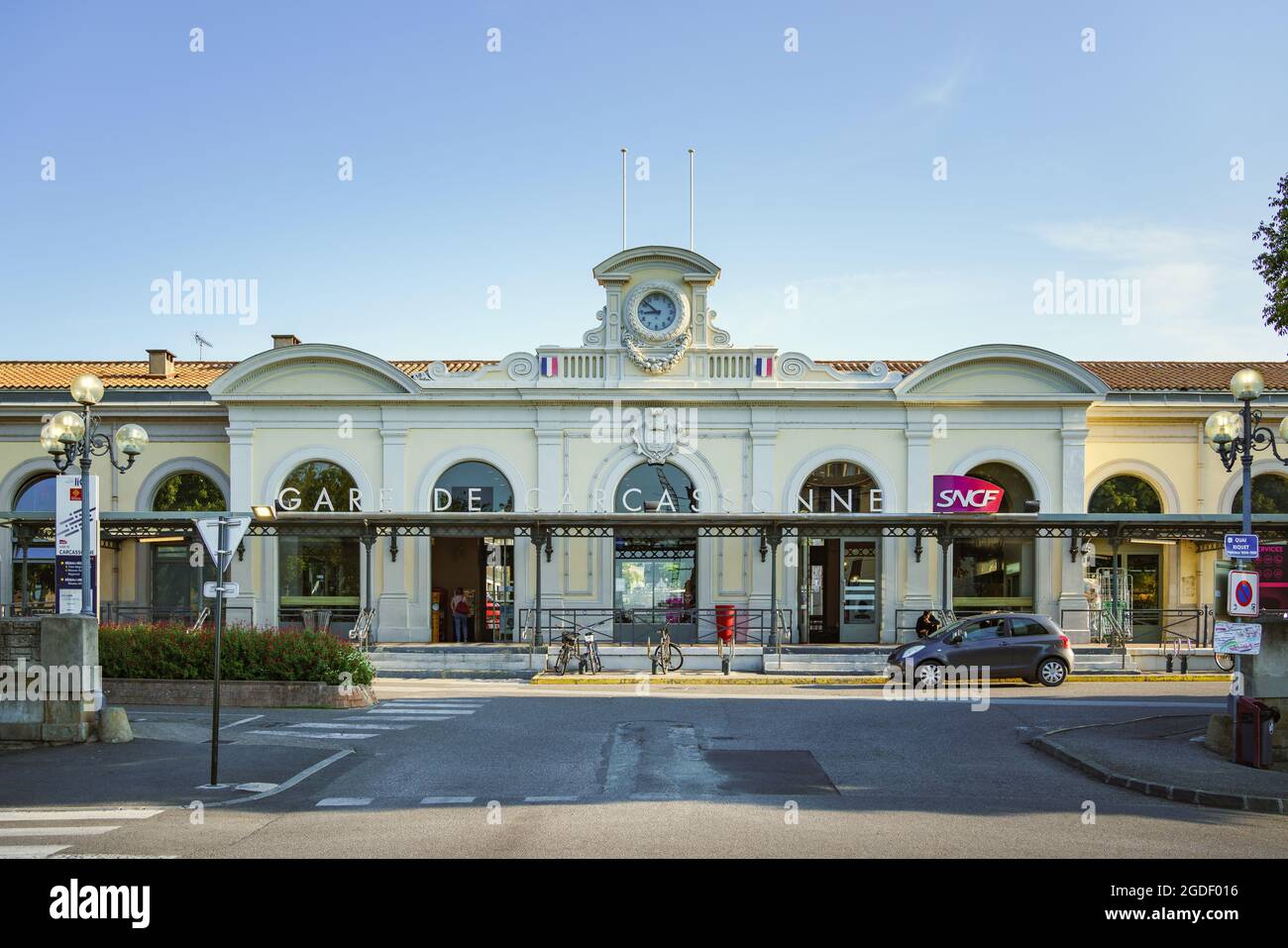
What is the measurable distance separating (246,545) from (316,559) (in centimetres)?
181

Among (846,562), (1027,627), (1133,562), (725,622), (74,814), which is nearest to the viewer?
(74,814)

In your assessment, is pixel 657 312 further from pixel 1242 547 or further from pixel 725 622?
pixel 1242 547

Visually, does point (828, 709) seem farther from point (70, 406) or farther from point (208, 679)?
point (70, 406)

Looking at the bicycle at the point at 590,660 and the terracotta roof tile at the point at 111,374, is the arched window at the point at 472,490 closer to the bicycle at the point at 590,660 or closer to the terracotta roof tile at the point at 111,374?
the bicycle at the point at 590,660

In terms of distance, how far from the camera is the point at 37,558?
102 feet

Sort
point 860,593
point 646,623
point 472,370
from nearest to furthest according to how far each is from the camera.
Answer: point 646,623 < point 860,593 < point 472,370

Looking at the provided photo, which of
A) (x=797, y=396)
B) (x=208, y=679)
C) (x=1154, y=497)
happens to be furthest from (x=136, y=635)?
(x=1154, y=497)

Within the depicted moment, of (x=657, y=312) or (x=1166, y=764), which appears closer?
(x=1166, y=764)

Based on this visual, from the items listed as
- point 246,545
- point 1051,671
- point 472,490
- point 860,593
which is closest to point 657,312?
point 472,490

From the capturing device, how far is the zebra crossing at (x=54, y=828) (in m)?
9.02

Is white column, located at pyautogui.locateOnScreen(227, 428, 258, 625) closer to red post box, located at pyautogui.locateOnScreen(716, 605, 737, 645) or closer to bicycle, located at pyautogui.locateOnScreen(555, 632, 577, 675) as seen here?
bicycle, located at pyautogui.locateOnScreen(555, 632, 577, 675)

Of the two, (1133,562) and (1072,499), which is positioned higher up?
(1072,499)

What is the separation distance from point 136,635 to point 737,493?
15366mm

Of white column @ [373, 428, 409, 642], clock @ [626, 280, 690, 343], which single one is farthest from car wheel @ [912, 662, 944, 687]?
white column @ [373, 428, 409, 642]
